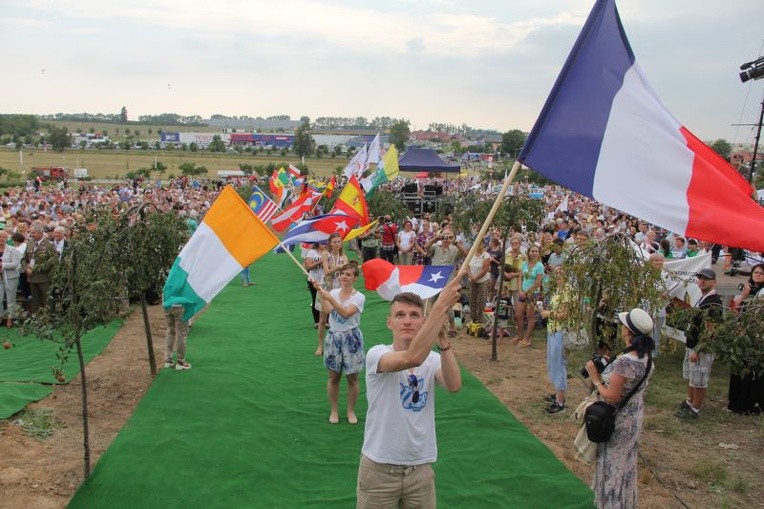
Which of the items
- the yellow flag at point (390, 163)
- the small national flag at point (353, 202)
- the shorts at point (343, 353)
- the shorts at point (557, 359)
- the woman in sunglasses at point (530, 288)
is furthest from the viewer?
the yellow flag at point (390, 163)

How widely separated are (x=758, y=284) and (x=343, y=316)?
5.72 m

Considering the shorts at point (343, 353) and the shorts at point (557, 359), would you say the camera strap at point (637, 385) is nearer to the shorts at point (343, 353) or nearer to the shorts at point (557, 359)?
the shorts at point (557, 359)

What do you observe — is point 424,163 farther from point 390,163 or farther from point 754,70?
point 754,70

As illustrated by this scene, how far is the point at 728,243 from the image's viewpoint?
3.93 metres

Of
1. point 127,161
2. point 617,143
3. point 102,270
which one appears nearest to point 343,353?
point 102,270

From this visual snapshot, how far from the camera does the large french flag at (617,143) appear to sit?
4262 millimetres

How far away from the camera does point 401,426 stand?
3.80 metres

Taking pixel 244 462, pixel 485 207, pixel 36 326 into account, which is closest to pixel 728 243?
pixel 244 462

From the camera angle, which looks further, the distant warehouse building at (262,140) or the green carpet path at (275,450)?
the distant warehouse building at (262,140)

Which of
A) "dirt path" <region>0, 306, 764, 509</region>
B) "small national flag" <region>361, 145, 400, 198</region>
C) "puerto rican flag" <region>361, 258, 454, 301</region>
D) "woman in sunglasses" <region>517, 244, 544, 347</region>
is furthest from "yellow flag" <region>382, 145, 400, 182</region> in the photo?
"puerto rican flag" <region>361, 258, 454, 301</region>

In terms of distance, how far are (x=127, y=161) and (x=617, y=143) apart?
289 feet

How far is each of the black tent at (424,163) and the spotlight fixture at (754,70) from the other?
1235 centimetres

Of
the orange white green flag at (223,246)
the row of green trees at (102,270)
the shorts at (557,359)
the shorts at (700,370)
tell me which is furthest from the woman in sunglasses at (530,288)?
the row of green trees at (102,270)

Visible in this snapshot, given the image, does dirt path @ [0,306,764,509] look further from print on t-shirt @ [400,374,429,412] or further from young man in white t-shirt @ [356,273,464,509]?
print on t-shirt @ [400,374,429,412]
